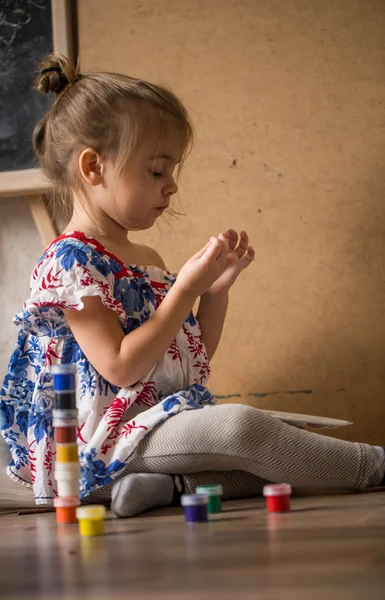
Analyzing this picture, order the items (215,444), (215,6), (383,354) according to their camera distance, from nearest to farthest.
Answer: (215,444) → (383,354) → (215,6)

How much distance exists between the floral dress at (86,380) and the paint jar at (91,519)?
0.30 m

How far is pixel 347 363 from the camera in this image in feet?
5.17

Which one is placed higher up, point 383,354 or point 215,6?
point 215,6

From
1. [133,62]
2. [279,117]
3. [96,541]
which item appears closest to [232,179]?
[279,117]

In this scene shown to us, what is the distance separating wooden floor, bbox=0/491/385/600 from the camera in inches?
22.1

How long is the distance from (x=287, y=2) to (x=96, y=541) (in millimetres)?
1168

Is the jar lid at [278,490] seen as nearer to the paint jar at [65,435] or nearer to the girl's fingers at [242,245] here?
the paint jar at [65,435]

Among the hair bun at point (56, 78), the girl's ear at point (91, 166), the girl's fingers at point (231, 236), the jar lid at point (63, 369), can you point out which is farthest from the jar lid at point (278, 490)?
the hair bun at point (56, 78)

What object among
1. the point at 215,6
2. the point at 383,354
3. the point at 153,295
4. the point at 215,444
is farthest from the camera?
the point at 215,6

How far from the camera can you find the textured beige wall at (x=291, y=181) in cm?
157

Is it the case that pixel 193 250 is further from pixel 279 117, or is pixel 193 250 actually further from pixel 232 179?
pixel 279 117

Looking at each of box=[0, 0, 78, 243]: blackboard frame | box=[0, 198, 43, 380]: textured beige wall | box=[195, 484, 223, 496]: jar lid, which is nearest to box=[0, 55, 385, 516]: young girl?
box=[195, 484, 223, 496]: jar lid

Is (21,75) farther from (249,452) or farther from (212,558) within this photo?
(212,558)

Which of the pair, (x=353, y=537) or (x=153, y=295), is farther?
(x=153, y=295)
